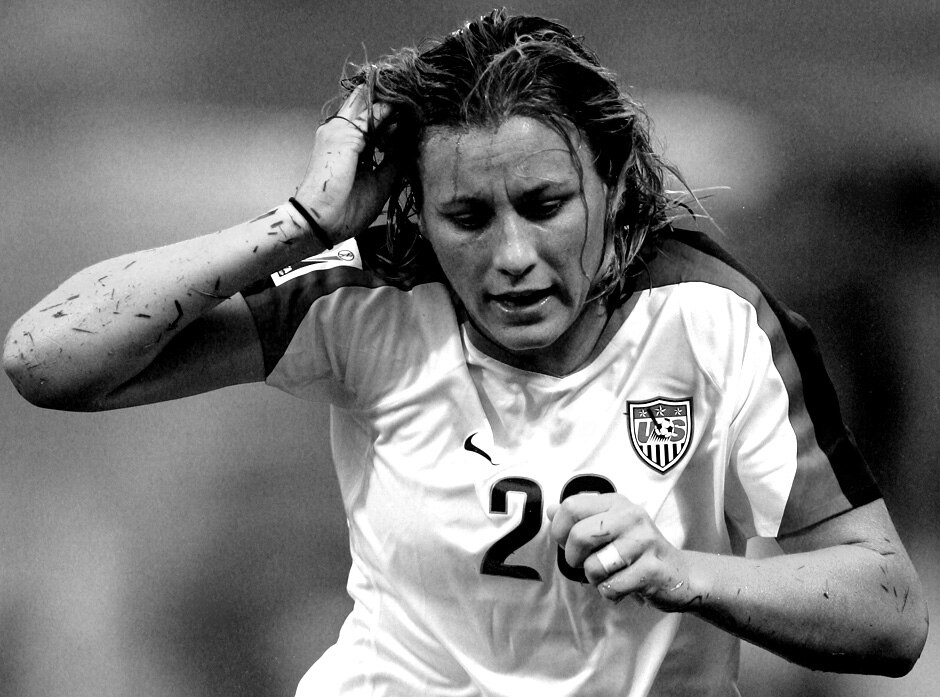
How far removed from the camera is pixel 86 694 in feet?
5.12

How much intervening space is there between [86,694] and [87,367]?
87cm

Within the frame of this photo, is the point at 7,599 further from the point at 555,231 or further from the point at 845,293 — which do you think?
the point at 845,293

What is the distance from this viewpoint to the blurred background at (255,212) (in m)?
1.58

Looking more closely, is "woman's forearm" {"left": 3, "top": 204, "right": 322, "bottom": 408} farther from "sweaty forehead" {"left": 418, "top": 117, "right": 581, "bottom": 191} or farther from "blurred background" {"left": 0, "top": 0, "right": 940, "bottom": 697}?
"blurred background" {"left": 0, "top": 0, "right": 940, "bottom": 697}

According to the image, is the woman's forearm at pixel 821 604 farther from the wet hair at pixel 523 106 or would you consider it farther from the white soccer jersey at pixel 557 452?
the wet hair at pixel 523 106

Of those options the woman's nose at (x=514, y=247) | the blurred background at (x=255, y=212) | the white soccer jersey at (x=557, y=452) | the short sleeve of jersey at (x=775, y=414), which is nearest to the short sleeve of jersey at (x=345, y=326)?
the white soccer jersey at (x=557, y=452)

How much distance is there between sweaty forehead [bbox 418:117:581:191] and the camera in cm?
84

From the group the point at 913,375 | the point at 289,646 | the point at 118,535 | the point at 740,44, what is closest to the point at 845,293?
the point at 913,375

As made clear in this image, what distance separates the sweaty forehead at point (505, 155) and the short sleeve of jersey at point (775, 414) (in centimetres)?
16

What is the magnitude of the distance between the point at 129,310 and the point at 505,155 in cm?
30

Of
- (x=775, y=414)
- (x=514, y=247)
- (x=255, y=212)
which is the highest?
(x=514, y=247)

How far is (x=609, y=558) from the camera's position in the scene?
0.74 m

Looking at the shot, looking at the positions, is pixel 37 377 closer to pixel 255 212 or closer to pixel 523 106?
pixel 523 106

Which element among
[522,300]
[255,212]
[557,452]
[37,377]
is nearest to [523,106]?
[522,300]
